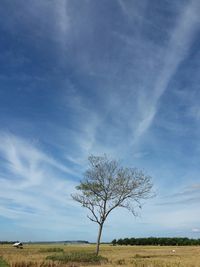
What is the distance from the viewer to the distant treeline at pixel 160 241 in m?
140

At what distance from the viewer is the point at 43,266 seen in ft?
106

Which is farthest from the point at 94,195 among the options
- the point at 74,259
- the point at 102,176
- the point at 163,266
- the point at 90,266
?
the point at 163,266

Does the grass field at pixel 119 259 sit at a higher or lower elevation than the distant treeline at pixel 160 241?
lower

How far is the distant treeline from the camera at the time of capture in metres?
140

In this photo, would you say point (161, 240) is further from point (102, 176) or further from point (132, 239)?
point (102, 176)

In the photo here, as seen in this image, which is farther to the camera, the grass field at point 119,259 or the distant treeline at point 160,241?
the distant treeline at point 160,241

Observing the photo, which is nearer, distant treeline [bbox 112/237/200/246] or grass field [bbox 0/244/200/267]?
grass field [bbox 0/244/200/267]

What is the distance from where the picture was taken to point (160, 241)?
14688 centimetres

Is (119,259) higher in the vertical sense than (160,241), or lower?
lower

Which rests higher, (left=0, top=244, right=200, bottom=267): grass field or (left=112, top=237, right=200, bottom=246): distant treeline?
(left=112, top=237, right=200, bottom=246): distant treeline

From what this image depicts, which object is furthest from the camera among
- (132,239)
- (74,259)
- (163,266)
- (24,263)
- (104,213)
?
(132,239)

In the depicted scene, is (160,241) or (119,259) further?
(160,241)

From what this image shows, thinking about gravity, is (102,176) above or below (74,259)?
above

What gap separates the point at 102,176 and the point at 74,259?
54.5ft
